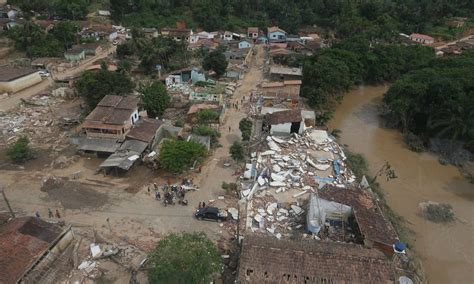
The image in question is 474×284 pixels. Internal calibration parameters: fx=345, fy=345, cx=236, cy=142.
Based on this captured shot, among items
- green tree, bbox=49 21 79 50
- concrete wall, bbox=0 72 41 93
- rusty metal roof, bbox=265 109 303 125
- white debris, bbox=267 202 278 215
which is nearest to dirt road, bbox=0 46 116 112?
concrete wall, bbox=0 72 41 93

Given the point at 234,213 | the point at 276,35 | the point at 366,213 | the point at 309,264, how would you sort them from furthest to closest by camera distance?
the point at 276,35 → the point at 234,213 → the point at 366,213 → the point at 309,264

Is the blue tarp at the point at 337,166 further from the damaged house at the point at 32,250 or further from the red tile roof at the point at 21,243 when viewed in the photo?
the red tile roof at the point at 21,243

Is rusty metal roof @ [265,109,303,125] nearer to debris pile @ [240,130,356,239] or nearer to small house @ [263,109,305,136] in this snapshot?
small house @ [263,109,305,136]

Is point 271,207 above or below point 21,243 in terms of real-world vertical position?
below

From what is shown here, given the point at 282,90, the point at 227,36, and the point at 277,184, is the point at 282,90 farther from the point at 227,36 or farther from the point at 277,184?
the point at 227,36

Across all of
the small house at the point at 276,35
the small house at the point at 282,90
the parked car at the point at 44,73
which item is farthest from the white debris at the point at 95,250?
the small house at the point at 276,35

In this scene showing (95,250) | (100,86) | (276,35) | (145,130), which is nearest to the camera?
(95,250)

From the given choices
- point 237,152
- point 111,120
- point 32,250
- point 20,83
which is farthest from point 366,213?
point 20,83

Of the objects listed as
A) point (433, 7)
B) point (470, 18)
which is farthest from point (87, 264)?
point (470, 18)
